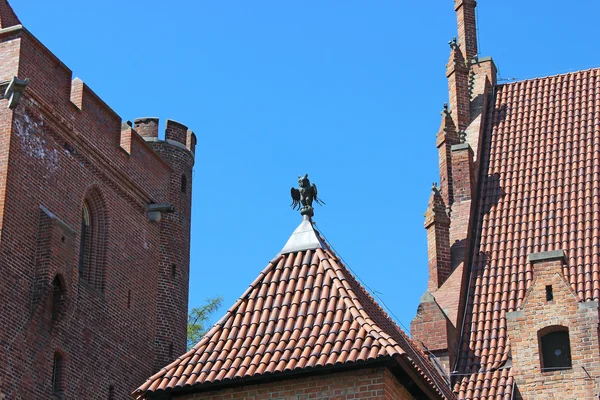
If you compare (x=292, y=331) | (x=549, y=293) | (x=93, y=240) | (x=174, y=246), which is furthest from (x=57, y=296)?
(x=292, y=331)

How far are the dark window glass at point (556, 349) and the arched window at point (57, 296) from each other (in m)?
9.72

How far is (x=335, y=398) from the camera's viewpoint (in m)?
14.0

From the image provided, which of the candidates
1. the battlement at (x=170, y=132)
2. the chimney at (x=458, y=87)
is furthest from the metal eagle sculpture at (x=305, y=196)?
the battlement at (x=170, y=132)

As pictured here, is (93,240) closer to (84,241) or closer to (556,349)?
(84,241)

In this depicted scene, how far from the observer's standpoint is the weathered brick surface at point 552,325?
2097 centimetres

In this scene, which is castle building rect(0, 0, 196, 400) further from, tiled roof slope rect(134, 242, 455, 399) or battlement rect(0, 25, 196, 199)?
tiled roof slope rect(134, 242, 455, 399)

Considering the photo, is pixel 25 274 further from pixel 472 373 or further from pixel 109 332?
pixel 472 373

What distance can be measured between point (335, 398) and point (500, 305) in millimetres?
9499

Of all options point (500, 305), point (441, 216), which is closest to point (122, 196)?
point (441, 216)

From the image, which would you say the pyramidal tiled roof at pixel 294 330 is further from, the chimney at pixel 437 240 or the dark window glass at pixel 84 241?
the dark window glass at pixel 84 241

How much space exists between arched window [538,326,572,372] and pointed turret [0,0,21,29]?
43.9 feet

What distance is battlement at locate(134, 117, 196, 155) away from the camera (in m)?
32.2

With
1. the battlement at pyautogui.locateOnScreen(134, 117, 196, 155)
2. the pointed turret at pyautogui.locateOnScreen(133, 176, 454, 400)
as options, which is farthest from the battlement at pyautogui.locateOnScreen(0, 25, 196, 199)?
the pointed turret at pyautogui.locateOnScreen(133, 176, 454, 400)

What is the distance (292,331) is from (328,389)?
91 cm
